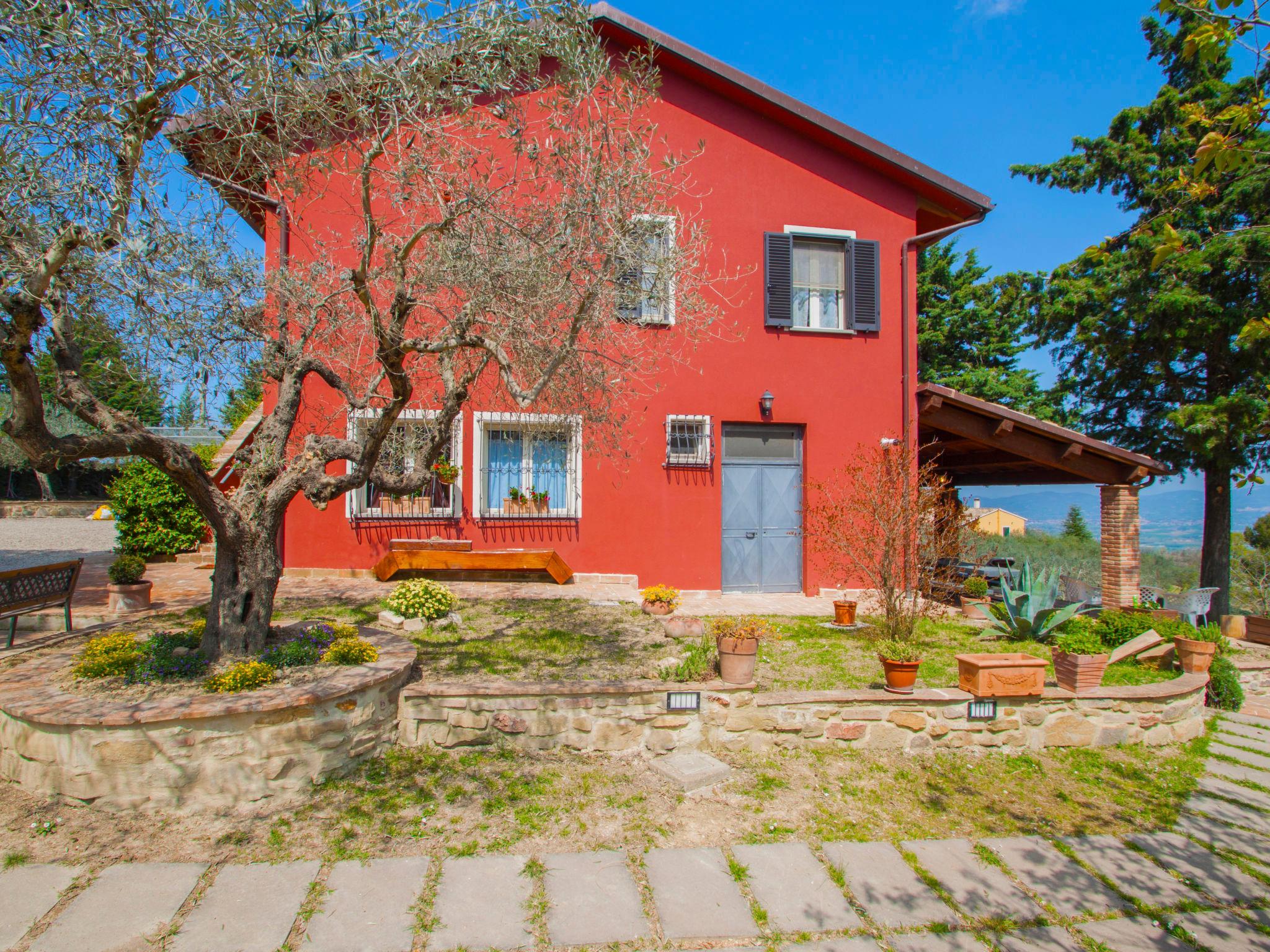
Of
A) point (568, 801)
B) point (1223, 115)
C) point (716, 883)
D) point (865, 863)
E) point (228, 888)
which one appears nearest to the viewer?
point (1223, 115)

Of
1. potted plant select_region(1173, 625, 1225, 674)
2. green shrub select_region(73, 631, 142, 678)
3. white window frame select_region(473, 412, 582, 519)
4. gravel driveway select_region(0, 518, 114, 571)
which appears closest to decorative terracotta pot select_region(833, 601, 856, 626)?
potted plant select_region(1173, 625, 1225, 674)

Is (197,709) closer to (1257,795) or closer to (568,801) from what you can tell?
(568,801)

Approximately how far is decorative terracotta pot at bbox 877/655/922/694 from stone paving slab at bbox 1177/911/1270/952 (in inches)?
74.9

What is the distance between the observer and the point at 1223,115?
288 cm

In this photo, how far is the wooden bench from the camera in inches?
353

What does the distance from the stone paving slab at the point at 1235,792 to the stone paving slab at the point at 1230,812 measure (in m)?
0.10

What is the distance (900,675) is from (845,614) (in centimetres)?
293

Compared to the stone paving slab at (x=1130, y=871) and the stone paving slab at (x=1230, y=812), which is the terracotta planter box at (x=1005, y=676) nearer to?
the stone paving slab at (x=1230, y=812)

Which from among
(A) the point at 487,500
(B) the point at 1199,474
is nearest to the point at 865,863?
(A) the point at 487,500

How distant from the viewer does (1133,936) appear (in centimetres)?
324

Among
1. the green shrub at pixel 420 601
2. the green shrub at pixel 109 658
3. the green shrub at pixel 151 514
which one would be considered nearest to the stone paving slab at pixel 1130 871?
the green shrub at pixel 420 601

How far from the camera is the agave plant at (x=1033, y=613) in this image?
737 centimetres

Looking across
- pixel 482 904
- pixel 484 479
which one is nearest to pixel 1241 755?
pixel 482 904

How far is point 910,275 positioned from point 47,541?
1884 cm
